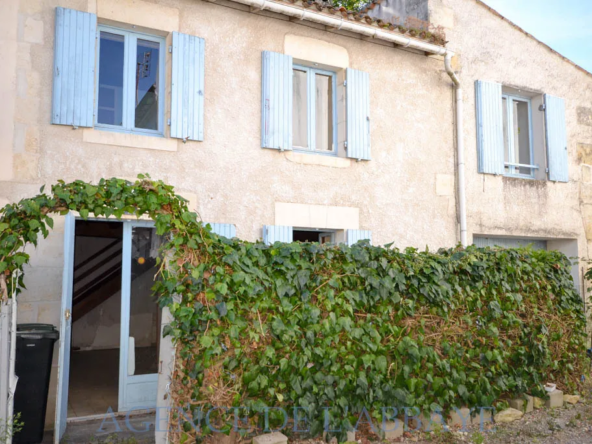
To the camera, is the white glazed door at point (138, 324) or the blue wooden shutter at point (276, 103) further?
the blue wooden shutter at point (276, 103)

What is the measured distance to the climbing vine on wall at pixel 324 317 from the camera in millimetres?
4020

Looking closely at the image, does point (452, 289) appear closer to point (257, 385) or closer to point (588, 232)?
point (257, 385)

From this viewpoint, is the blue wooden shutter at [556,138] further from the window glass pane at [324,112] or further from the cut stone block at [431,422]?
the cut stone block at [431,422]

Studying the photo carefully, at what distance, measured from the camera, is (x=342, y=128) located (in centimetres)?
726

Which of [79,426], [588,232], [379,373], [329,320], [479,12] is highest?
[479,12]

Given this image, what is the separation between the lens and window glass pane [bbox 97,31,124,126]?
5965 millimetres

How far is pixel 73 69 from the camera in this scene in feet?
18.3

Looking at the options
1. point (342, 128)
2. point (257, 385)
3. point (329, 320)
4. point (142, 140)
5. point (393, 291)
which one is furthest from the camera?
point (342, 128)

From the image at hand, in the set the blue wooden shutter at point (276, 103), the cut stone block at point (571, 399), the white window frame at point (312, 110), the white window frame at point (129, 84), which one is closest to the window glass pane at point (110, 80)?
the white window frame at point (129, 84)

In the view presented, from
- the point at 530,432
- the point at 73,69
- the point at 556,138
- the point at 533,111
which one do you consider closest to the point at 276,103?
the point at 73,69

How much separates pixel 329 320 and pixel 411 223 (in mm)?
3419

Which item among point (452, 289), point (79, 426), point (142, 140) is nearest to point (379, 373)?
point (452, 289)

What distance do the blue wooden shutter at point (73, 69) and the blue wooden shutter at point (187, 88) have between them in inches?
33.8

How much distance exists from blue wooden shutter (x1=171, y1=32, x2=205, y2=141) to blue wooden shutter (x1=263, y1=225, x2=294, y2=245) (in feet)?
4.24
